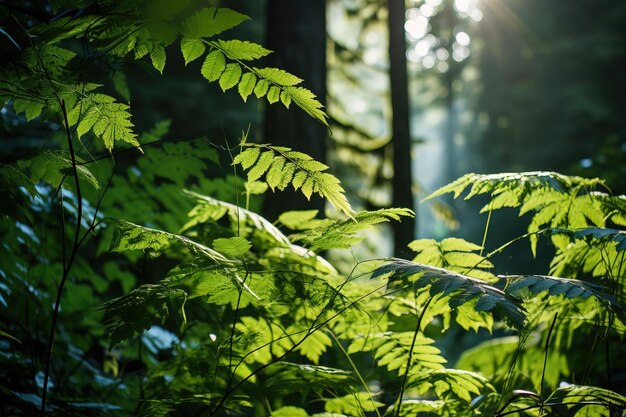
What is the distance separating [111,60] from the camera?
1.45 metres

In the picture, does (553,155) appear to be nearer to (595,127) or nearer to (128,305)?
(595,127)

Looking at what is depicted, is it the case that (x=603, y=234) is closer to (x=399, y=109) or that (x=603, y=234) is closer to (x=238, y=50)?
(x=238, y=50)

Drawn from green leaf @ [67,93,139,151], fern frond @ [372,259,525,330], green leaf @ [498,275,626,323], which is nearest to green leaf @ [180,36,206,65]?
green leaf @ [67,93,139,151]

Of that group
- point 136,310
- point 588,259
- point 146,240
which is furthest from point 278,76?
point 588,259

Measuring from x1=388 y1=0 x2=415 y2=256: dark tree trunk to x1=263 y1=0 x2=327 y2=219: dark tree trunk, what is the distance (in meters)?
1.21

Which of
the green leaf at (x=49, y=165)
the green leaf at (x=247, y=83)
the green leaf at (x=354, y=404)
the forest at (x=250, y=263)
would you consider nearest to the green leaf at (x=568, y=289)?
the forest at (x=250, y=263)

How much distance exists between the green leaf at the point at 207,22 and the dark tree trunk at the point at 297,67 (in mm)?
2132

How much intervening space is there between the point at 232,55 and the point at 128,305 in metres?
0.70

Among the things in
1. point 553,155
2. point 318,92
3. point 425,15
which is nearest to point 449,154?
point 553,155

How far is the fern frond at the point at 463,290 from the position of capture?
1088 millimetres

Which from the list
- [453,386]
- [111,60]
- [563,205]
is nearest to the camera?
[111,60]

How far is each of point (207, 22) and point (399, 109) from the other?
3810 millimetres

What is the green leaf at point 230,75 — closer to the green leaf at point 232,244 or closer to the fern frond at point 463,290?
the green leaf at point 232,244

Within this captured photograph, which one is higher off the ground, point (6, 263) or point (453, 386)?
point (6, 263)
